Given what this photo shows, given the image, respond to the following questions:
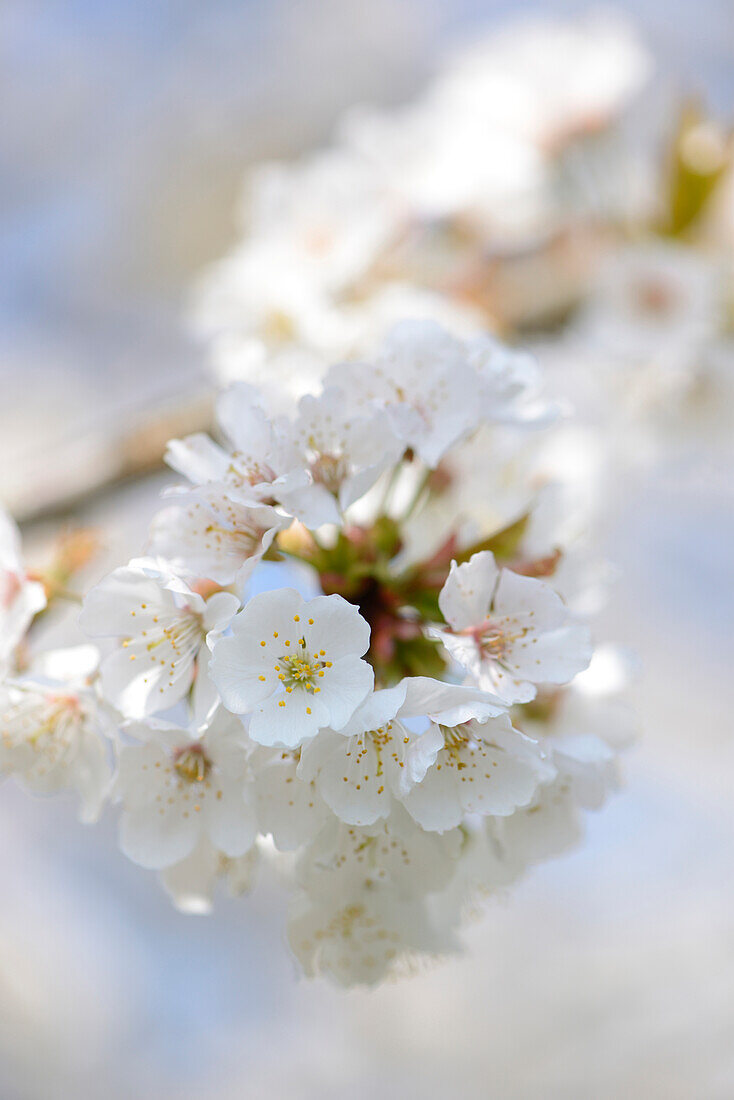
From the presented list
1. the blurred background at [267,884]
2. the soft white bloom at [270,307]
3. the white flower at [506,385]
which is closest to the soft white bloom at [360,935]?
the white flower at [506,385]

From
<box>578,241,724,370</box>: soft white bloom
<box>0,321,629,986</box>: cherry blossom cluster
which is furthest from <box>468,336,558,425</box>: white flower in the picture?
<box>578,241,724,370</box>: soft white bloom

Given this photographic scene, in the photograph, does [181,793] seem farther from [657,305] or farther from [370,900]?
[657,305]

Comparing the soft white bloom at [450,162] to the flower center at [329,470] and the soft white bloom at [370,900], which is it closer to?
the flower center at [329,470]

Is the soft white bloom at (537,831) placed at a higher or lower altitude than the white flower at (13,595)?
lower

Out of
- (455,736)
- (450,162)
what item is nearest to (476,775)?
(455,736)

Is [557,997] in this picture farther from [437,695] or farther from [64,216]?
[64,216]

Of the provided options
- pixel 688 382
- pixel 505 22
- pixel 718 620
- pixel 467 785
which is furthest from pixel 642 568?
pixel 467 785

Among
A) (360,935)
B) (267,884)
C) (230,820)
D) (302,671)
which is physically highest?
(302,671)
